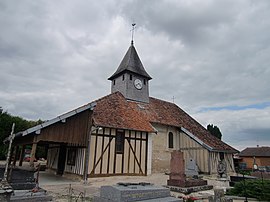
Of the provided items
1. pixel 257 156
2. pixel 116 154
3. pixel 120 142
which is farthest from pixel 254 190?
pixel 257 156

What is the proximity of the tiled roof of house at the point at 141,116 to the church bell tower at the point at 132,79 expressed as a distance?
0.71 metres

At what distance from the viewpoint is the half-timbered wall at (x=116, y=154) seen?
40.0ft

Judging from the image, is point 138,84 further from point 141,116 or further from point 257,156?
point 257,156

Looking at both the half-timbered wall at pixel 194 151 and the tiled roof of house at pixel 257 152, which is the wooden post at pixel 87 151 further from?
the tiled roof of house at pixel 257 152

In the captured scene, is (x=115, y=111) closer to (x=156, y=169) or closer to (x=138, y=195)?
(x=156, y=169)

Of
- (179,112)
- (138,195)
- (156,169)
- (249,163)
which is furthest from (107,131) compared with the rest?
(249,163)

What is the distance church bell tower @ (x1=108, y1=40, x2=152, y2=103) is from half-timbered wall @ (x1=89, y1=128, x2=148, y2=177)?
4.49 m

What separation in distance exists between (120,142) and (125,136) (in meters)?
0.51

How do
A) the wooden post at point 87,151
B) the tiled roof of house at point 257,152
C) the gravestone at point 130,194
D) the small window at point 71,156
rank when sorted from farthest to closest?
the tiled roof of house at point 257,152 → the small window at point 71,156 → the wooden post at point 87,151 → the gravestone at point 130,194

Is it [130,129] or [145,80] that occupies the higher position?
[145,80]

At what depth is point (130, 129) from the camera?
13602mm

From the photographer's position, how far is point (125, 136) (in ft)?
45.0

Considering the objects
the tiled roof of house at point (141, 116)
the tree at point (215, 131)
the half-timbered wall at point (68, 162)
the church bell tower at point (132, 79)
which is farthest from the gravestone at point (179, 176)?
the tree at point (215, 131)

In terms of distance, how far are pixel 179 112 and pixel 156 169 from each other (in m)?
7.39
